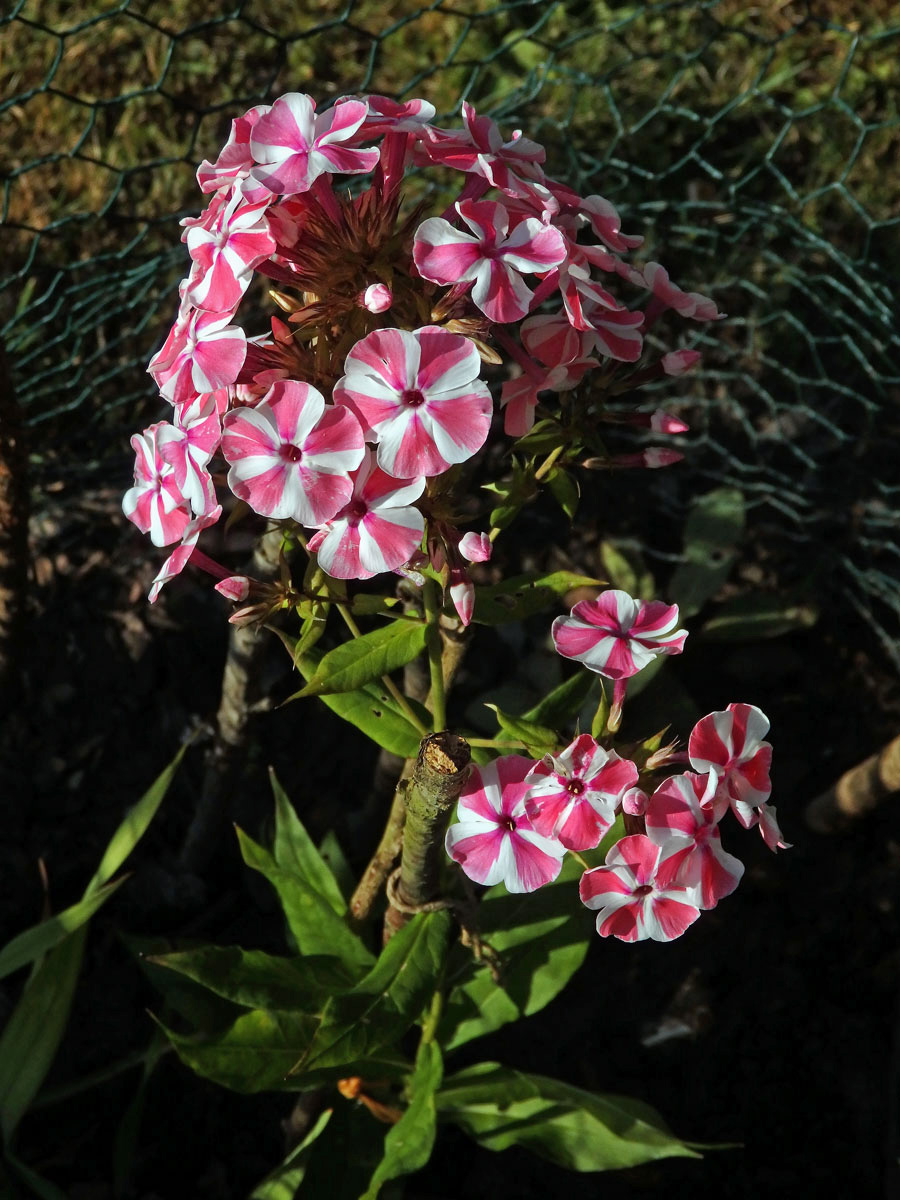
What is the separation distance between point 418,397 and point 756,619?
3.84 feet

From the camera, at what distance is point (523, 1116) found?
1208mm

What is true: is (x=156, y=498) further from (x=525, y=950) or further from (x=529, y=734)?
(x=525, y=950)

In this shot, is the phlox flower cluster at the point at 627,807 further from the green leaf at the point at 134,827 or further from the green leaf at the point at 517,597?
the green leaf at the point at 134,827

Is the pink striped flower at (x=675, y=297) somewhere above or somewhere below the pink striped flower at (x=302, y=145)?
below

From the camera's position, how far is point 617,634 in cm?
77

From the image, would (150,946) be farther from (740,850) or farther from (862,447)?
(862,447)

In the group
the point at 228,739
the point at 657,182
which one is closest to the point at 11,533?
the point at 228,739

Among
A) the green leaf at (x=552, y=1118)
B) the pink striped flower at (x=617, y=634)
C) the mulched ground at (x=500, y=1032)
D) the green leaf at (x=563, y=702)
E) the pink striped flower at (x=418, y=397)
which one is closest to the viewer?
the pink striped flower at (x=418, y=397)

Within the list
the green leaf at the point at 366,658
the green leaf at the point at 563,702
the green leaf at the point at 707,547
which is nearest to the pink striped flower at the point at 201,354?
the green leaf at the point at 366,658

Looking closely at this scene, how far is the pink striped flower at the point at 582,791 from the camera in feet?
2.42

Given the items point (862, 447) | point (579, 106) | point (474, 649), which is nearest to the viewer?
point (474, 649)

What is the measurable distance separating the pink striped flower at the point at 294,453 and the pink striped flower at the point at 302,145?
0.41 ft

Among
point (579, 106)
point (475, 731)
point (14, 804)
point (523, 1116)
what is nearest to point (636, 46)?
point (579, 106)

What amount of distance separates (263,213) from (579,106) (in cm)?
157
